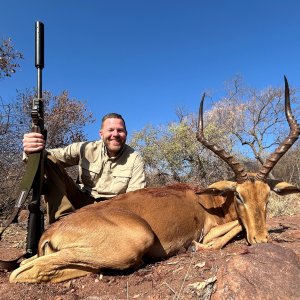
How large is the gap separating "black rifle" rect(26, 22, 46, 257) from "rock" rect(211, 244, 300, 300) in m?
2.25

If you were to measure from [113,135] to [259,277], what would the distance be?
3.39 m

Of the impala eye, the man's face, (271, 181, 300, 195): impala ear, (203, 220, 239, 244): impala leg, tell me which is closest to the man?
the man's face

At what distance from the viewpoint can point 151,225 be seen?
4105mm

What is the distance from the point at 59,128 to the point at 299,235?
851 cm

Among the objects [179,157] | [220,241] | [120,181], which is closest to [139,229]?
[220,241]

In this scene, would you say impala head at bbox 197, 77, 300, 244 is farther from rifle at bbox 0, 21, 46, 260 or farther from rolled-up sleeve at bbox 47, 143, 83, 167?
rifle at bbox 0, 21, 46, 260

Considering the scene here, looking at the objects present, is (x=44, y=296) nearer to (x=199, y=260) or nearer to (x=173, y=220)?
(x=199, y=260)

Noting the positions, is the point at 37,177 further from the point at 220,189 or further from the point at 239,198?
the point at 239,198

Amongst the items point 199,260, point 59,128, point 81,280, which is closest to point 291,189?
point 199,260

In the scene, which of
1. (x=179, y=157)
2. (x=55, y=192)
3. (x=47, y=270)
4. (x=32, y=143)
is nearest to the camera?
(x=47, y=270)

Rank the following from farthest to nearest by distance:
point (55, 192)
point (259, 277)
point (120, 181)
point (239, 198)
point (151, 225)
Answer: point (120, 181)
point (55, 192)
point (239, 198)
point (151, 225)
point (259, 277)

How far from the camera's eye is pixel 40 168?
447cm

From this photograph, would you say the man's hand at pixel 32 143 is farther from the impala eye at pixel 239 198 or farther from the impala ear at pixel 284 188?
the impala ear at pixel 284 188

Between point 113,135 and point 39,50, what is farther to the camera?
point 113,135
